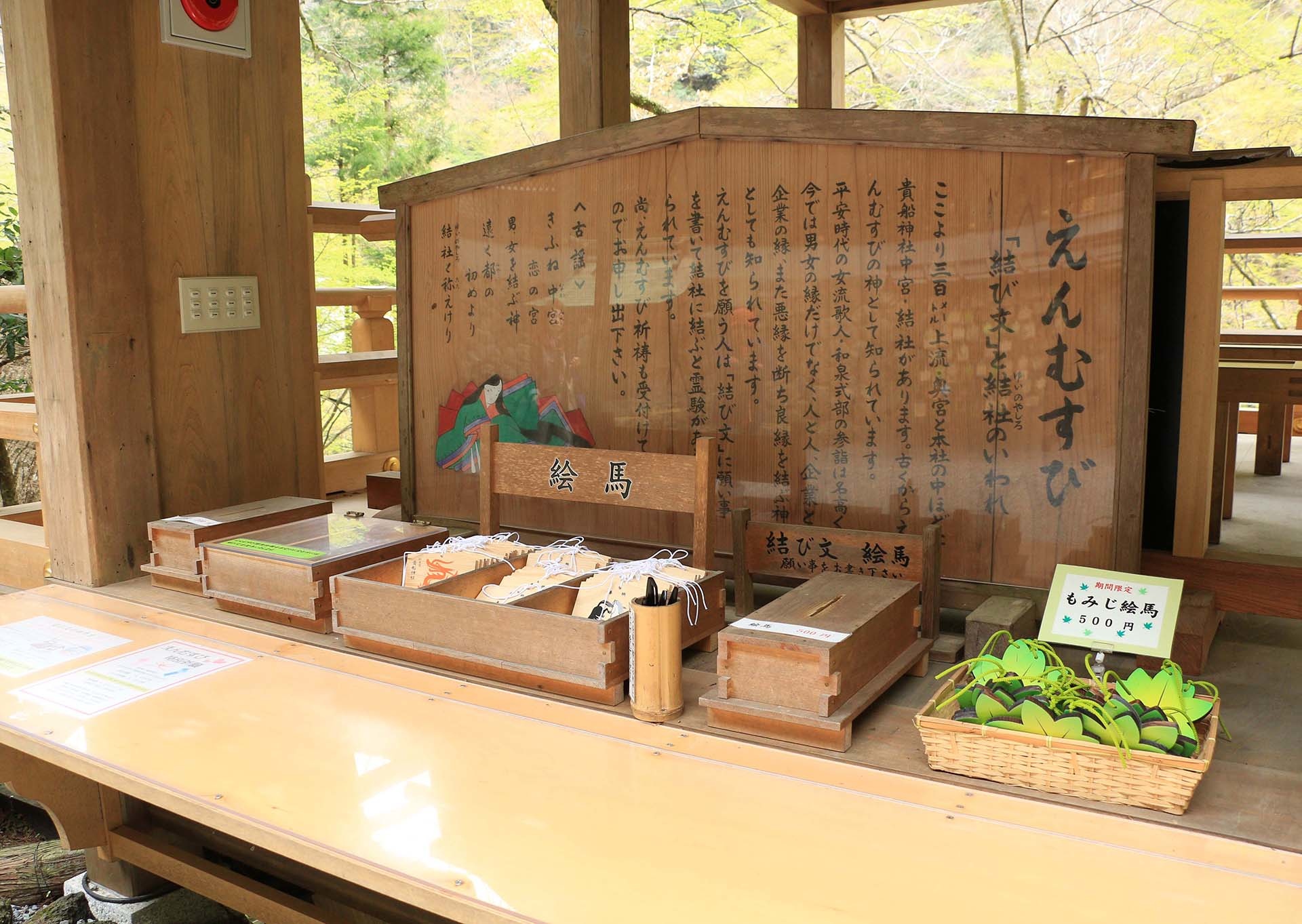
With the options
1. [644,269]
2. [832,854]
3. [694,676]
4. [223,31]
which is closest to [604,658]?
[694,676]

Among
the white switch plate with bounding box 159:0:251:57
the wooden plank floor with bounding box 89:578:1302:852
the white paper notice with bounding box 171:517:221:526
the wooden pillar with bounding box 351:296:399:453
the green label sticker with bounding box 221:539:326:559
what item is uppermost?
the white switch plate with bounding box 159:0:251:57

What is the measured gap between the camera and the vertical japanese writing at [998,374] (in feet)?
8.45

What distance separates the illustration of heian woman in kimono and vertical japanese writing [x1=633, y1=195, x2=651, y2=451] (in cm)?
21

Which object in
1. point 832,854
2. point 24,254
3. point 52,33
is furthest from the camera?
point 24,254

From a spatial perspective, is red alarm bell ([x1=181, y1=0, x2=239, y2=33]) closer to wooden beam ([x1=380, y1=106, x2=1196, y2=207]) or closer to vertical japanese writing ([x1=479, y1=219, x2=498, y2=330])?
wooden beam ([x1=380, y1=106, x2=1196, y2=207])

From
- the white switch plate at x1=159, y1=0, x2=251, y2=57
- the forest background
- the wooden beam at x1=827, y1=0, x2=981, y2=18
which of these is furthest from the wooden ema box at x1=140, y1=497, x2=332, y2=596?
the forest background

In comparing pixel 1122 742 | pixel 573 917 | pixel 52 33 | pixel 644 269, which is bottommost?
pixel 573 917

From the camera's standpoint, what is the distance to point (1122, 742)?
1.70 metres

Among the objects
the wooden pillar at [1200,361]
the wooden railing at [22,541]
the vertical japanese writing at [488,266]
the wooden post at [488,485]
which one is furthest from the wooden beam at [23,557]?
the wooden pillar at [1200,361]

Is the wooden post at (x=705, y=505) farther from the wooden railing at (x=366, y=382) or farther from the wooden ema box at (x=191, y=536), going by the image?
the wooden railing at (x=366, y=382)

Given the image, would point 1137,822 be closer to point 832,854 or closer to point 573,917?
point 832,854

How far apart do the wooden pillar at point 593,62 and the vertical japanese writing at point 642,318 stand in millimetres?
668

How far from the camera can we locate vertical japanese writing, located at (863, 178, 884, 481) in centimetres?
274

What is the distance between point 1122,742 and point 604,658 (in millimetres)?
976
